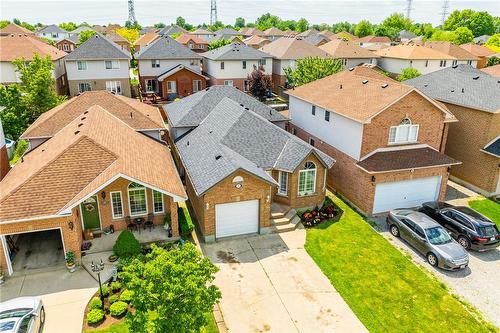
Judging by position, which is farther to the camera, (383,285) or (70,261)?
(383,285)

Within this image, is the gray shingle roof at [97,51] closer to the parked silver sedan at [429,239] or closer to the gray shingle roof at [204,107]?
the gray shingle roof at [204,107]

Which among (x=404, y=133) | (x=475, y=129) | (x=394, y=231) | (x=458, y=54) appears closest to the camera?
(x=394, y=231)

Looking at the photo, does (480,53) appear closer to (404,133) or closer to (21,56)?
(404,133)

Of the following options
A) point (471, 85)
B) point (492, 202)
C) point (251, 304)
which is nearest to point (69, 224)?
point (251, 304)

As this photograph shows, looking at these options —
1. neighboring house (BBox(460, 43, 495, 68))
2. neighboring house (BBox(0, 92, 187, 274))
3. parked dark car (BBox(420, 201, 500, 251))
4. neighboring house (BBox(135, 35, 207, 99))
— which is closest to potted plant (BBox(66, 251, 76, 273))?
neighboring house (BBox(0, 92, 187, 274))

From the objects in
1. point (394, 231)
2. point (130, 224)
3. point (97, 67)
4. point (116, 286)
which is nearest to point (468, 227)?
point (394, 231)
